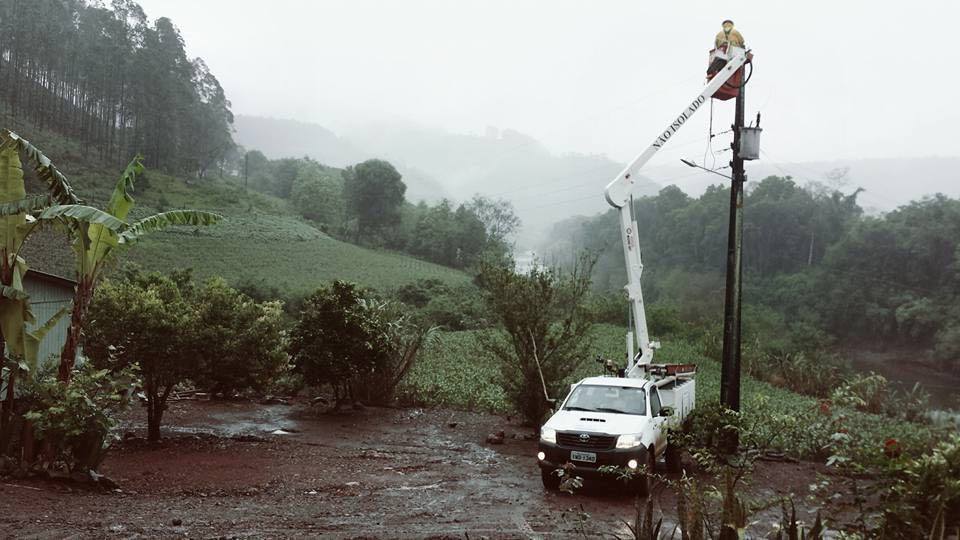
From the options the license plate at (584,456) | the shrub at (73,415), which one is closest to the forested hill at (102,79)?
the shrub at (73,415)

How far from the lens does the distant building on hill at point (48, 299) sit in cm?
1412

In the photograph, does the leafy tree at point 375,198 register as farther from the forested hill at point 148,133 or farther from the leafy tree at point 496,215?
the leafy tree at point 496,215

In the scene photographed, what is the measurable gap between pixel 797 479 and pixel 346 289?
10729 mm

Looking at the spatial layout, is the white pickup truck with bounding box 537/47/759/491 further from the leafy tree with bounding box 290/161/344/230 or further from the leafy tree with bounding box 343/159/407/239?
the leafy tree with bounding box 290/161/344/230

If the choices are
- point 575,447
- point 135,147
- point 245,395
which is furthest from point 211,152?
point 575,447

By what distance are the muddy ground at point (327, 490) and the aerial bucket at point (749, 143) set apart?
5.79 meters

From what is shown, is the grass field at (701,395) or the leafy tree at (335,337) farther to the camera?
the leafy tree at (335,337)

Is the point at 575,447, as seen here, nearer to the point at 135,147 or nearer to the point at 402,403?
the point at 402,403

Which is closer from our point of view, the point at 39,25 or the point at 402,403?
the point at 402,403

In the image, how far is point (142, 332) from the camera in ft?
38.2

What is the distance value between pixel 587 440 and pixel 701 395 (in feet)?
49.2

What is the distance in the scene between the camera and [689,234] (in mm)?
77375

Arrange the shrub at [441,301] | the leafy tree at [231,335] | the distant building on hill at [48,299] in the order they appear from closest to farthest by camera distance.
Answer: the leafy tree at [231,335] → the distant building on hill at [48,299] → the shrub at [441,301]

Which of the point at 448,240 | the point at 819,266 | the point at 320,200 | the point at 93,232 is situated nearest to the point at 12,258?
the point at 93,232
